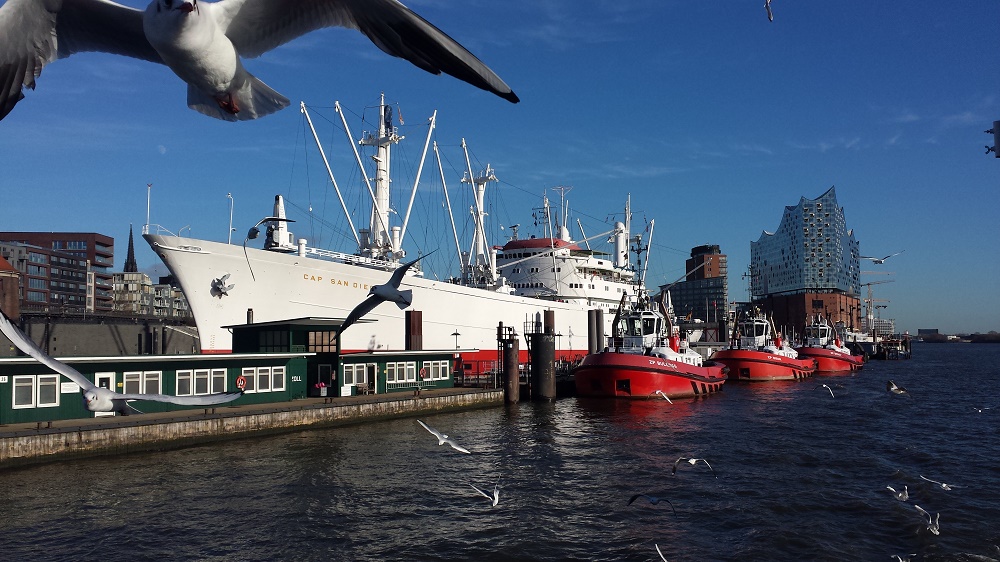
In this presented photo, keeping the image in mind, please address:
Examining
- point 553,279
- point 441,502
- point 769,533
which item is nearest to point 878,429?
point 769,533

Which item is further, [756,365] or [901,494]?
[756,365]

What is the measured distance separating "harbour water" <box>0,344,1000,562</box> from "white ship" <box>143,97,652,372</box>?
9.36 m

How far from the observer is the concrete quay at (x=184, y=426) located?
2320 centimetres

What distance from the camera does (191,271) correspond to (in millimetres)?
41094

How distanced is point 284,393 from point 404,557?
21.2 meters

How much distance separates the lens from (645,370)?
45.8 m

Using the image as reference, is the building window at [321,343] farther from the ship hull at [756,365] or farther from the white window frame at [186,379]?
the ship hull at [756,365]

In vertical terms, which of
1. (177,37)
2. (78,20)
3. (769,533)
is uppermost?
(78,20)

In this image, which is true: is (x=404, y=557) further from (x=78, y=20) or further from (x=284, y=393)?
(x=284, y=393)

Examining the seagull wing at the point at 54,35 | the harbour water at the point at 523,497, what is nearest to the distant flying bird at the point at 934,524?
the harbour water at the point at 523,497

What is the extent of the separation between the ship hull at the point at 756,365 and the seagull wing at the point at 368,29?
214ft

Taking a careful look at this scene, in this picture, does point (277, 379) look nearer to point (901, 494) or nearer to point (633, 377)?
point (633, 377)

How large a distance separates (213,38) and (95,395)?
233 cm

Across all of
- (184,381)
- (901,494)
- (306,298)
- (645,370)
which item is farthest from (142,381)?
(645,370)
